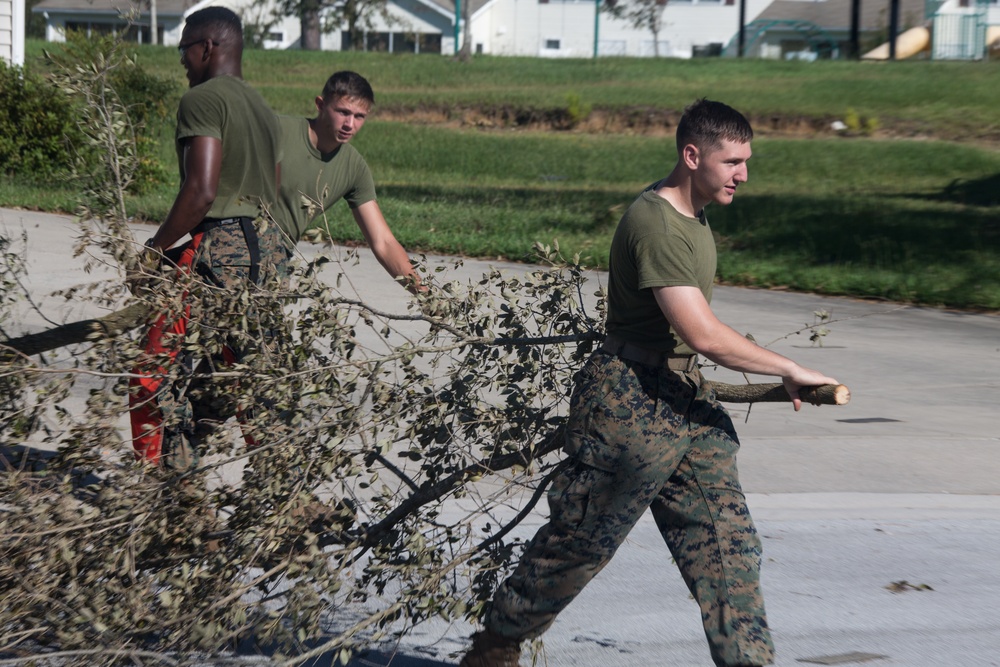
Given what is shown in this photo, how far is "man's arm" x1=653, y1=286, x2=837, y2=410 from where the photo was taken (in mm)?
3107

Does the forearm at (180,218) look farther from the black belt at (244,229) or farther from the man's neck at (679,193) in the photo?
the man's neck at (679,193)

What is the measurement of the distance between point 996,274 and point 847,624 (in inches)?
328

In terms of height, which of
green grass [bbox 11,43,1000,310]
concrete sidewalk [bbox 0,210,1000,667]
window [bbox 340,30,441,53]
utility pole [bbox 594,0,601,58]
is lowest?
concrete sidewalk [bbox 0,210,1000,667]

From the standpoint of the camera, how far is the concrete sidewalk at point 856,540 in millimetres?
4047

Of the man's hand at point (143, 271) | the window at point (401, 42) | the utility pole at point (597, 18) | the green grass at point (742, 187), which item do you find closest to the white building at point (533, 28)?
the window at point (401, 42)

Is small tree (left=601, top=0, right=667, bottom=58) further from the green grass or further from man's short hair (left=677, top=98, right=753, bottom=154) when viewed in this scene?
man's short hair (left=677, top=98, right=753, bottom=154)

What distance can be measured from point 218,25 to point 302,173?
67 cm

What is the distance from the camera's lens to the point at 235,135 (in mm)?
4473

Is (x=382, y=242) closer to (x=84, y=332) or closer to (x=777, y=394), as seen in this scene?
(x=84, y=332)

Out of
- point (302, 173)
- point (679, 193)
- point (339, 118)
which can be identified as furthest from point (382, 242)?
point (679, 193)

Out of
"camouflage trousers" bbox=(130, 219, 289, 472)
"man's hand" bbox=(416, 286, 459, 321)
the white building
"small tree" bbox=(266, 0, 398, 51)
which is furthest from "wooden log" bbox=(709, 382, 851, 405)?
the white building

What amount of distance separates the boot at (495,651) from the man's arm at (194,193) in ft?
6.06

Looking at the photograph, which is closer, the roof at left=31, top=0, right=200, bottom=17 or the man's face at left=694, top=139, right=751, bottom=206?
the man's face at left=694, top=139, right=751, bottom=206

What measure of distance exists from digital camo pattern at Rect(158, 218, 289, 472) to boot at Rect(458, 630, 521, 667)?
0.95 metres
